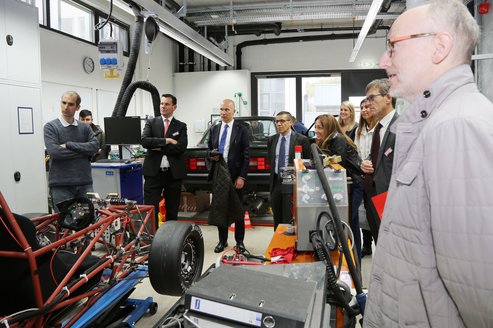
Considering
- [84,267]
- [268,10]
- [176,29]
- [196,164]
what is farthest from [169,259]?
[268,10]

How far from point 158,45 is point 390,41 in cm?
1071

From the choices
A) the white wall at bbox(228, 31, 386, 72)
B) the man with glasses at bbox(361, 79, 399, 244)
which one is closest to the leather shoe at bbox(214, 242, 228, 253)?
the man with glasses at bbox(361, 79, 399, 244)

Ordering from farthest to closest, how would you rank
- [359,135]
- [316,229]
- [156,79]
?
[156,79] < [359,135] < [316,229]

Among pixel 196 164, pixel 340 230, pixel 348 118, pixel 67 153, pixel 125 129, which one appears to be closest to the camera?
pixel 340 230

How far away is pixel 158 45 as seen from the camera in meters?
11.0

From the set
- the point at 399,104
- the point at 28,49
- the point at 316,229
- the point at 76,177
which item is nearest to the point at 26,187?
the point at 76,177

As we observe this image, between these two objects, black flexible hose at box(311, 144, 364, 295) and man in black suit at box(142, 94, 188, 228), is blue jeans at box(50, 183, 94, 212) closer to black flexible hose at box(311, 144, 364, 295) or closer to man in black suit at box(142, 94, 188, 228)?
man in black suit at box(142, 94, 188, 228)

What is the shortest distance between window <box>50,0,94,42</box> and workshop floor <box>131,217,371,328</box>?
5122 millimetres

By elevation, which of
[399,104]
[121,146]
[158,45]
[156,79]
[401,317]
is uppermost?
[158,45]

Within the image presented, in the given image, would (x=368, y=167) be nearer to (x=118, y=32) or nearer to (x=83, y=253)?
(x=83, y=253)

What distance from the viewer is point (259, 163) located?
5.29 meters

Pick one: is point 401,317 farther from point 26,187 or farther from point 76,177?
point 26,187

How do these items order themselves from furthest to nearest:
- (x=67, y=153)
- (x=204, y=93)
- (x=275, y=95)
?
(x=275, y=95) < (x=204, y=93) < (x=67, y=153)

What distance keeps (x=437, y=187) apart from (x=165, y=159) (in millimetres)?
3556
